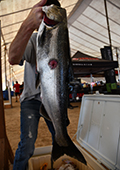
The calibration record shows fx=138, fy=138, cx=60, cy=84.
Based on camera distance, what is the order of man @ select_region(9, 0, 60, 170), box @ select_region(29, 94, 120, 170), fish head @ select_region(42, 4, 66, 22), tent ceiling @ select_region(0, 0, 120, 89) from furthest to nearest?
1. tent ceiling @ select_region(0, 0, 120, 89)
2. box @ select_region(29, 94, 120, 170)
3. man @ select_region(9, 0, 60, 170)
4. fish head @ select_region(42, 4, 66, 22)

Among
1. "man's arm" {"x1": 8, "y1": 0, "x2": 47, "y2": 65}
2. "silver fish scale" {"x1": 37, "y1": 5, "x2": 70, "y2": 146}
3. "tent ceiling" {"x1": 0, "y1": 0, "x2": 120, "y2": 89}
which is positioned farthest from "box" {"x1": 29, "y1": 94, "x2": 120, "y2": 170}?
"tent ceiling" {"x1": 0, "y1": 0, "x2": 120, "y2": 89}

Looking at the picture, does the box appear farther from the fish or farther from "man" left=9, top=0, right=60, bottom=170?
the fish

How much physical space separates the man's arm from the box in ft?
4.49

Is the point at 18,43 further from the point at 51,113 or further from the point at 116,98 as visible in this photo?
the point at 116,98

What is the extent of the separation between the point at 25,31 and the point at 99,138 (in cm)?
174

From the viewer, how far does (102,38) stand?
31.2 ft

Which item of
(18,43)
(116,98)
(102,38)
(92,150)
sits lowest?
(92,150)

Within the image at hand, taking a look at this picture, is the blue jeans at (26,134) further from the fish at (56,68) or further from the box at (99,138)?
the fish at (56,68)

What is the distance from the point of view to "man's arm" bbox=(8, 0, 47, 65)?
2.85 feet

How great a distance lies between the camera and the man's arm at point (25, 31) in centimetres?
87

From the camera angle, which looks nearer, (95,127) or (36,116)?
(36,116)

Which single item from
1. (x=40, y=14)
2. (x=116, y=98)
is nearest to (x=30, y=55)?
(x=40, y=14)

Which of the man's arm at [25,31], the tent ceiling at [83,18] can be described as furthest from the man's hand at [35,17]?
the tent ceiling at [83,18]

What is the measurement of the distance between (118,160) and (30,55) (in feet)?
4.93
